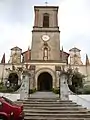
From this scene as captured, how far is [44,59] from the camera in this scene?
35688mm

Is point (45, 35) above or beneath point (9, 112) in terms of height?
above

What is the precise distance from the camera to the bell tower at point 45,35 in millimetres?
36100

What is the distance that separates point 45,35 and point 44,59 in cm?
445

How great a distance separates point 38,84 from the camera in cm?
3494

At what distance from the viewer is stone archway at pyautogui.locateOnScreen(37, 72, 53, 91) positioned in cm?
3556

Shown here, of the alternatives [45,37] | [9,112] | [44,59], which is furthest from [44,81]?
[9,112]

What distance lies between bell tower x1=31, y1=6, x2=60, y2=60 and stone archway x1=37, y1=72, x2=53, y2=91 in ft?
9.36

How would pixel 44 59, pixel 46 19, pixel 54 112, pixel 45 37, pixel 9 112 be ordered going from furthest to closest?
1. pixel 46 19
2. pixel 45 37
3. pixel 44 59
4. pixel 54 112
5. pixel 9 112

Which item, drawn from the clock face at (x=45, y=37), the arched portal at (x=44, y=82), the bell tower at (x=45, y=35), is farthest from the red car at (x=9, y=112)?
the clock face at (x=45, y=37)

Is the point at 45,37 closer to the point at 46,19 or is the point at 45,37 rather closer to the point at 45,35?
the point at 45,35

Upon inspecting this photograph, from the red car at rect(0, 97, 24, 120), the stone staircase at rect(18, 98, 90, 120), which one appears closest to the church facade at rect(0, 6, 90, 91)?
the stone staircase at rect(18, 98, 90, 120)

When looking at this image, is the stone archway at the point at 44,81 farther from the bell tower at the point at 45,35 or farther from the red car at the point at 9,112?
the red car at the point at 9,112

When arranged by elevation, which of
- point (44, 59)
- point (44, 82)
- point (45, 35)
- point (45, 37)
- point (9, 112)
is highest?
point (45, 35)

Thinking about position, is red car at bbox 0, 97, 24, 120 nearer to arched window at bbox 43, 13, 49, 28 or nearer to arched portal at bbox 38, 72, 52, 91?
arched portal at bbox 38, 72, 52, 91
